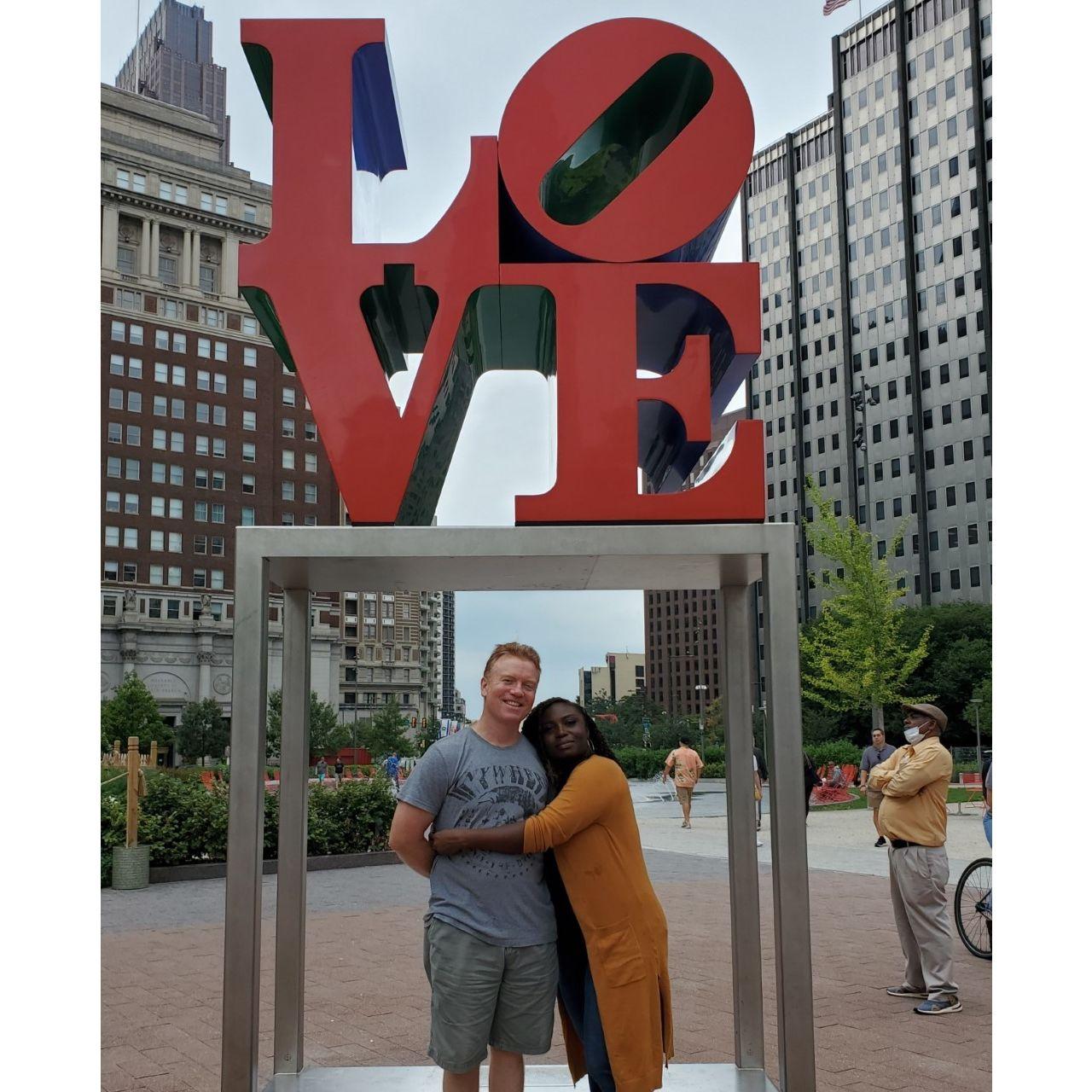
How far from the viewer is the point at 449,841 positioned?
3684 mm

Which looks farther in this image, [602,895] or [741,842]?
[741,842]

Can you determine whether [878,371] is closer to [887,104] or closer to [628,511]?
[887,104]

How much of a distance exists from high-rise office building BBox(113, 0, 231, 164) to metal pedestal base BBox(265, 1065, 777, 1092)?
181 meters

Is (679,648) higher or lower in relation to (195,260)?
lower

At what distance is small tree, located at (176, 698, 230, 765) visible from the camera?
224ft

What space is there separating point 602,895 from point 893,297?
8558 centimetres

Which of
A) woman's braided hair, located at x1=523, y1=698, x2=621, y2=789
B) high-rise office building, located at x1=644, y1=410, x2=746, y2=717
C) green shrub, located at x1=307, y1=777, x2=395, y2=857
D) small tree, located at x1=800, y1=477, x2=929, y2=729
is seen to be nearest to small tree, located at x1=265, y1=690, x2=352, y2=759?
small tree, located at x1=800, y1=477, x2=929, y2=729

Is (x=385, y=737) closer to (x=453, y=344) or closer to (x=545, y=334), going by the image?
(x=545, y=334)

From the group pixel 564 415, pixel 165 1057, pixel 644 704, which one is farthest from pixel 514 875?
pixel 644 704

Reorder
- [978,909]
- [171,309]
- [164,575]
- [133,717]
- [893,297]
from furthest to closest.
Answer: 1. [171,309]
2. [164,575]
3. [893,297]
4. [133,717]
5. [978,909]

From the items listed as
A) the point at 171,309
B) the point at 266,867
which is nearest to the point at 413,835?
the point at 266,867

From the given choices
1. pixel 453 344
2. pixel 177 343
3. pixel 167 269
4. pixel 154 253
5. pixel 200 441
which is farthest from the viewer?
pixel 167 269

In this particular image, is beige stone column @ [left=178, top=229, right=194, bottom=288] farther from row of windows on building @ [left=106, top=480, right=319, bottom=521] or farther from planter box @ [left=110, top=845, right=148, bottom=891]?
planter box @ [left=110, top=845, right=148, bottom=891]

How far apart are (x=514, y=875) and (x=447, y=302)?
2205 millimetres
